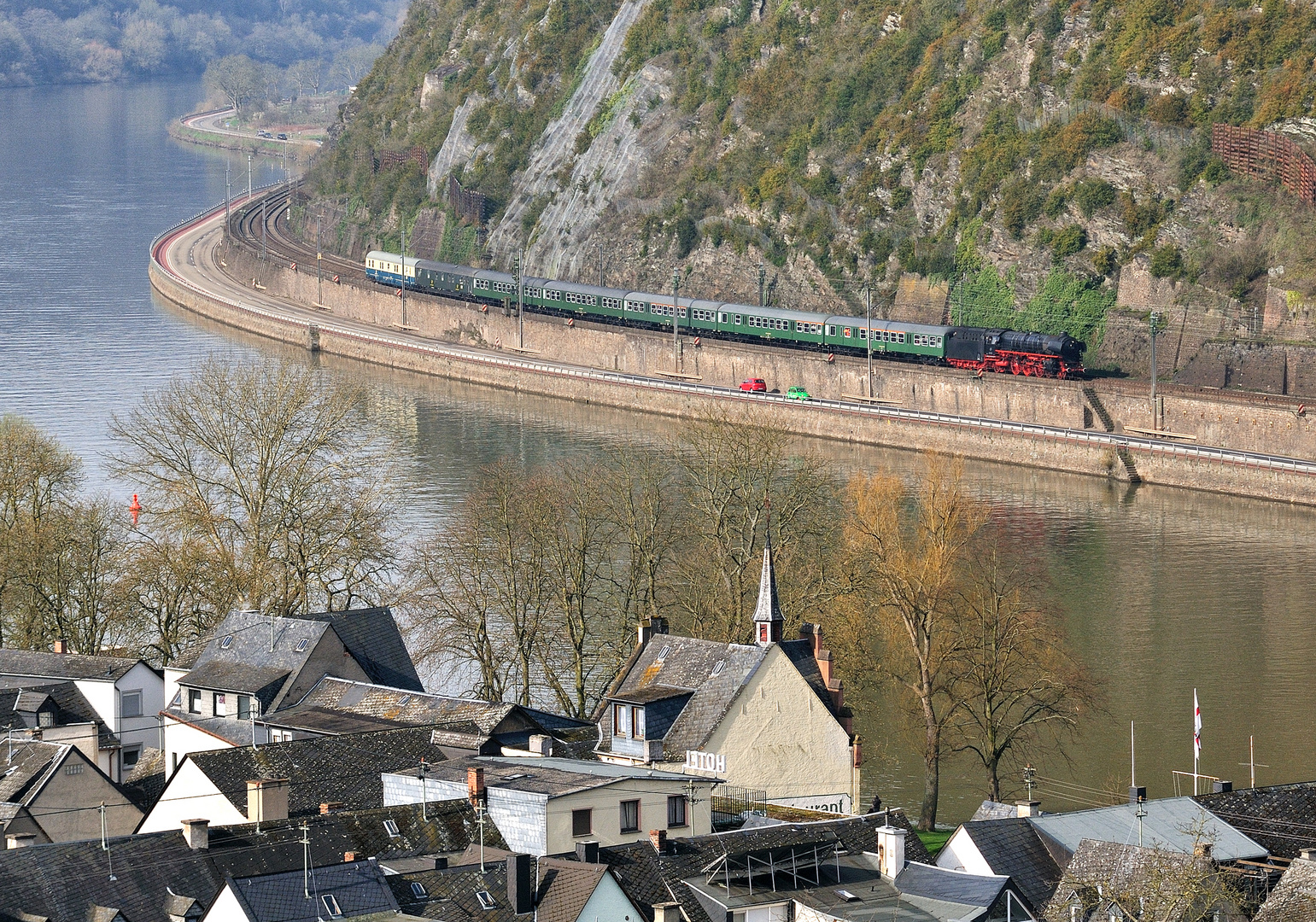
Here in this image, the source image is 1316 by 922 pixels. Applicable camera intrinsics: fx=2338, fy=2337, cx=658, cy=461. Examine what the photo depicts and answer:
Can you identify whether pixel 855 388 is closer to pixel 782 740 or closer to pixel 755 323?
pixel 755 323

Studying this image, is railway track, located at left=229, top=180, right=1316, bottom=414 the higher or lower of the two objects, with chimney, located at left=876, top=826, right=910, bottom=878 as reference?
lower

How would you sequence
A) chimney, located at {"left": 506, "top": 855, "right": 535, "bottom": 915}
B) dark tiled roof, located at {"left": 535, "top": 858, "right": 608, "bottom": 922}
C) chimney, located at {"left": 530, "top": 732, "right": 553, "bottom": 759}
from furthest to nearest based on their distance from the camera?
chimney, located at {"left": 530, "top": 732, "right": 553, "bottom": 759} < chimney, located at {"left": 506, "top": 855, "right": 535, "bottom": 915} < dark tiled roof, located at {"left": 535, "top": 858, "right": 608, "bottom": 922}

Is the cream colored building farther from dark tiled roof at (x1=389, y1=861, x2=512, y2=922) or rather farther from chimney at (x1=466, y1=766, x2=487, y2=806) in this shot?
dark tiled roof at (x1=389, y1=861, x2=512, y2=922)

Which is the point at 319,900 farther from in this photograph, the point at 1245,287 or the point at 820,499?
the point at 1245,287

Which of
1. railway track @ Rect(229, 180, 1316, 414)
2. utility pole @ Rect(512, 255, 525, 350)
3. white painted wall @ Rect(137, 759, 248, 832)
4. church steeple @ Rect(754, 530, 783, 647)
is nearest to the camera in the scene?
white painted wall @ Rect(137, 759, 248, 832)

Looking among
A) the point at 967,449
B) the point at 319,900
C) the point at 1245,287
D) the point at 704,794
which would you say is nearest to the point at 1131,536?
the point at 967,449

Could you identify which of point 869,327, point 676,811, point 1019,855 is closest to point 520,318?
point 869,327

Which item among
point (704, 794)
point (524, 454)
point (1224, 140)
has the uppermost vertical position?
point (1224, 140)

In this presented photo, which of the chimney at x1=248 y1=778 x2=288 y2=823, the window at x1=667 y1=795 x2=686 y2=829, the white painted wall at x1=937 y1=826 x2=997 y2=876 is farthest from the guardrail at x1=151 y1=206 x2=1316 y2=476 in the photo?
the chimney at x1=248 y1=778 x2=288 y2=823
